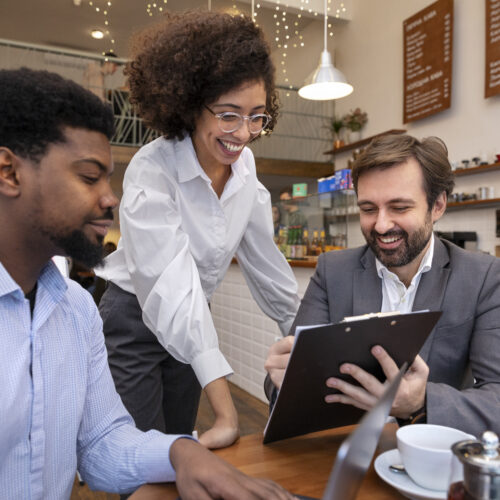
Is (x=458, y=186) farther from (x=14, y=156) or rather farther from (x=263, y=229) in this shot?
(x=14, y=156)

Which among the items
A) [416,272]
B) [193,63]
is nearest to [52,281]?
[193,63]

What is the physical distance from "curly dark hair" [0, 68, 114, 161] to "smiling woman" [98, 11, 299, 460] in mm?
477

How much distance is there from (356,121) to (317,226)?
12.9ft

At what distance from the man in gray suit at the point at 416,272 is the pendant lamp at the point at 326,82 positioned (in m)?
3.46

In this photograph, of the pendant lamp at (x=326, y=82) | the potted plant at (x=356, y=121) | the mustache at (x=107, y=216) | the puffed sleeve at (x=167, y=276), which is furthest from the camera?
the potted plant at (x=356, y=121)

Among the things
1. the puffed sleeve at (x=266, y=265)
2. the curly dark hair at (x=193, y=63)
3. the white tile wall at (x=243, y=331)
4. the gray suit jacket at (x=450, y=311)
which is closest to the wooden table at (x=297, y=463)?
the gray suit jacket at (x=450, y=311)

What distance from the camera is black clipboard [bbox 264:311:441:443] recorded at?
76 cm

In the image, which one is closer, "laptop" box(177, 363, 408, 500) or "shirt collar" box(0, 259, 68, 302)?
"laptop" box(177, 363, 408, 500)

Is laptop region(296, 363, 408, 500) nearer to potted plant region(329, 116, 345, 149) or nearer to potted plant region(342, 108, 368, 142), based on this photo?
potted plant region(342, 108, 368, 142)

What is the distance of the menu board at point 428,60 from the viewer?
5.62 meters

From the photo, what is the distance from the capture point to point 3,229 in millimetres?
821

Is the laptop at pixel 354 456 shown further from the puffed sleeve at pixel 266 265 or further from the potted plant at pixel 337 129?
the potted plant at pixel 337 129

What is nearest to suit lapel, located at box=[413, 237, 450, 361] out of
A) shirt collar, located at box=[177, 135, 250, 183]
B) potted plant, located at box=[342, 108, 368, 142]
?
shirt collar, located at box=[177, 135, 250, 183]

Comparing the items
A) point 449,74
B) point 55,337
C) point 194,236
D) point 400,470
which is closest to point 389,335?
point 400,470
